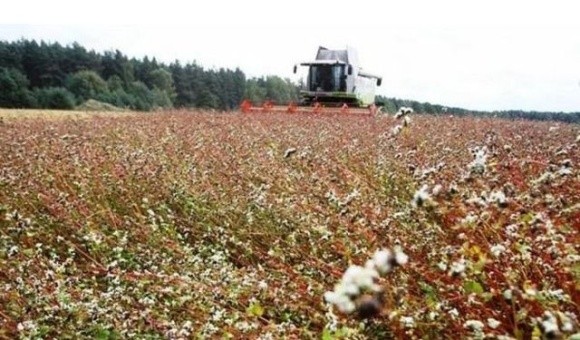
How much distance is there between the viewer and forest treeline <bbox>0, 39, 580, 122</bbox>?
5547 cm

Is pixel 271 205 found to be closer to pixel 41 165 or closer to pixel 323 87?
pixel 41 165

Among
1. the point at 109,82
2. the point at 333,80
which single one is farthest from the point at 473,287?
the point at 109,82

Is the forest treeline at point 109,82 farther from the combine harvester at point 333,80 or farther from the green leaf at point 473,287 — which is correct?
the green leaf at point 473,287

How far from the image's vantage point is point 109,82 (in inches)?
2685

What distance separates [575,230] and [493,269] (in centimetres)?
52

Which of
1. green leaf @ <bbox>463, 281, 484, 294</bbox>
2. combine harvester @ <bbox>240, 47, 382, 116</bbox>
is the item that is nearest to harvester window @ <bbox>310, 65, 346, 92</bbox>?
combine harvester @ <bbox>240, 47, 382, 116</bbox>

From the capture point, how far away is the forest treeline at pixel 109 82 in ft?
182

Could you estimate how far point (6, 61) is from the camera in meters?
63.2

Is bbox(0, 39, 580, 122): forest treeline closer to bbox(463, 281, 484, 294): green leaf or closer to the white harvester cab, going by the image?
the white harvester cab

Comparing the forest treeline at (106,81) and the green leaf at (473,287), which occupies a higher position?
the forest treeline at (106,81)

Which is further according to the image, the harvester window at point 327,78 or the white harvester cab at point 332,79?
the harvester window at point 327,78

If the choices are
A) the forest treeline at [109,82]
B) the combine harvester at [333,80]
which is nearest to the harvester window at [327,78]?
the combine harvester at [333,80]

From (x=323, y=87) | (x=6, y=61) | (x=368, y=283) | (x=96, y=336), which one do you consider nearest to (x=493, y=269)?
(x=368, y=283)

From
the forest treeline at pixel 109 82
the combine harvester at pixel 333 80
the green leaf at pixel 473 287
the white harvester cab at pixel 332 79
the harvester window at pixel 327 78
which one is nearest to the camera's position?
the green leaf at pixel 473 287
